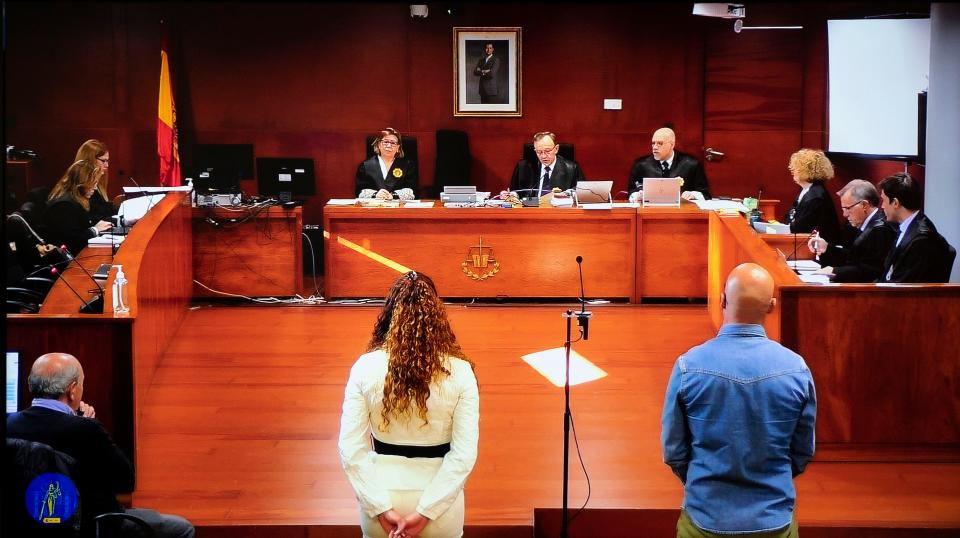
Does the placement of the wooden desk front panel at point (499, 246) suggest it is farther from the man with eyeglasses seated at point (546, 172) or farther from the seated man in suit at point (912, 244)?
the seated man in suit at point (912, 244)

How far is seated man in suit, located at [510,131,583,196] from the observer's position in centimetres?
846

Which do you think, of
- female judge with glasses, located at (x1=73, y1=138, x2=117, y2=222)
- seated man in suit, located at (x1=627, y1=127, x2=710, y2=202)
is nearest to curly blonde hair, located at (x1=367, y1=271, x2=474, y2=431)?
female judge with glasses, located at (x1=73, y1=138, x2=117, y2=222)

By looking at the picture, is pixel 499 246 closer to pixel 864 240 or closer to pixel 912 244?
pixel 864 240

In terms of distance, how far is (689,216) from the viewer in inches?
318

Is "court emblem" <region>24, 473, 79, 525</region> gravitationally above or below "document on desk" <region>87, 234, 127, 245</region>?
below

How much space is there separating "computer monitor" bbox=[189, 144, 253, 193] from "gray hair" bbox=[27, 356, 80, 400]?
4.89m

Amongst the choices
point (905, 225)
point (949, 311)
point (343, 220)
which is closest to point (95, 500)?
point (949, 311)

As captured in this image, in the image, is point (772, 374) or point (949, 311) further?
point (949, 311)

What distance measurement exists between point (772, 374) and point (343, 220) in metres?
5.37

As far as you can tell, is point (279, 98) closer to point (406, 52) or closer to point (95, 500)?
point (406, 52)

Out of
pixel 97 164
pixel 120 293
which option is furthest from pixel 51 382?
pixel 97 164

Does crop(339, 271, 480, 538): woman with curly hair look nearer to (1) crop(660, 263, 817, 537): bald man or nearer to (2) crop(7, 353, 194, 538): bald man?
(1) crop(660, 263, 817, 537): bald man

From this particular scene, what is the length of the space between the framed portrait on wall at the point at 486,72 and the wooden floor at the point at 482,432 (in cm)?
321

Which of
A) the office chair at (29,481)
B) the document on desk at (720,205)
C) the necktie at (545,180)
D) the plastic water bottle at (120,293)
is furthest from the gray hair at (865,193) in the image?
the office chair at (29,481)
